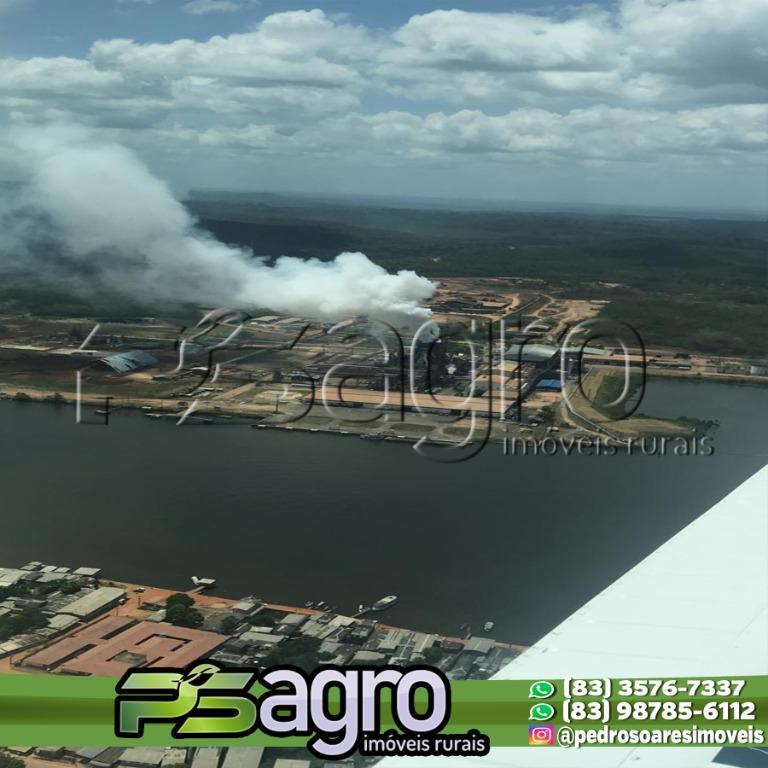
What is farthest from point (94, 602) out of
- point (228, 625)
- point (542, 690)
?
point (542, 690)

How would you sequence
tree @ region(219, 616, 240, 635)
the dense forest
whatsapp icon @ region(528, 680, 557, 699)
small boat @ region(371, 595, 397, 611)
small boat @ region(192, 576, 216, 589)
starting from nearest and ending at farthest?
whatsapp icon @ region(528, 680, 557, 699) < tree @ region(219, 616, 240, 635) < small boat @ region(371, 595, 397, 611) < small boat @ region(192, 576, 216, 589) < the dense forest

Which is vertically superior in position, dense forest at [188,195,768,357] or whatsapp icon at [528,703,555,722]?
dense forest at [188,195,768,357]

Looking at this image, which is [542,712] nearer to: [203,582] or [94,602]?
[94,602]

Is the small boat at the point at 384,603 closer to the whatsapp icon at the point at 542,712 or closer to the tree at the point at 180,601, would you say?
the tree at the point at 180,601

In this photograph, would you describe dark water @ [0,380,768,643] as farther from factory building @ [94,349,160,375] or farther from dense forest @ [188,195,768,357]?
dense forest @ [188,195,768,357]

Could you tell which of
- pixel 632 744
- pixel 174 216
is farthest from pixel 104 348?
pixel 632 744

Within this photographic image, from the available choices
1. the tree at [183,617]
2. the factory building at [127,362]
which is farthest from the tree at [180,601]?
the factory building at [127,362]

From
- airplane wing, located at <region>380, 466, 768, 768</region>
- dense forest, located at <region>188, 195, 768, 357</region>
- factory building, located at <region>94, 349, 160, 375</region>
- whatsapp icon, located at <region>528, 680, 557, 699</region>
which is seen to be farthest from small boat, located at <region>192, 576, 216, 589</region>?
dense forest, located at <region>188, 195, 768, 357</region>
